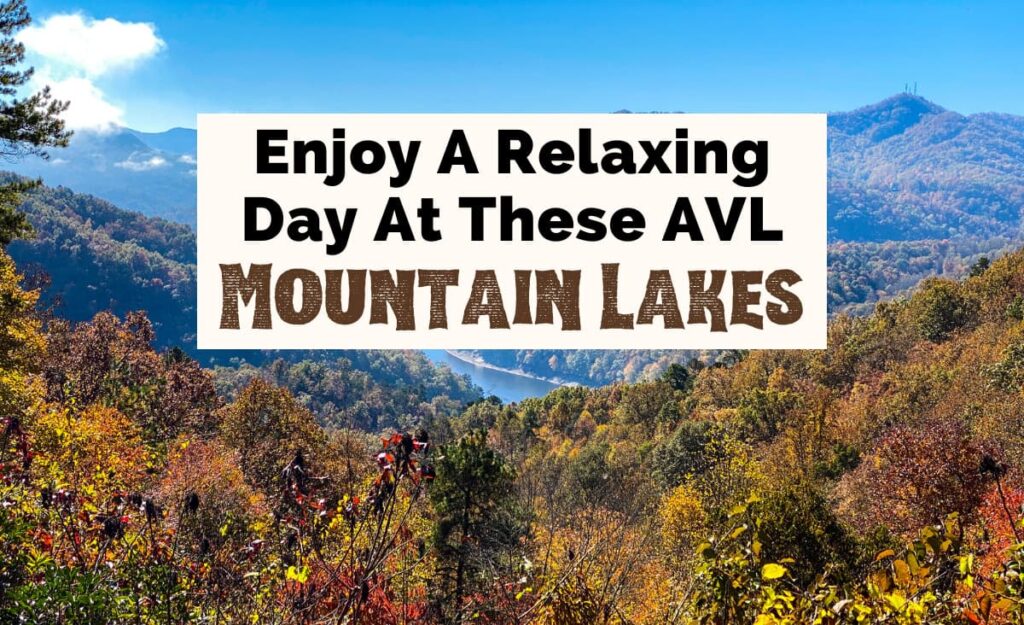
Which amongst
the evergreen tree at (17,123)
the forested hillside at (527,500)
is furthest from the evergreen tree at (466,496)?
the evergreen tree at (17,123)

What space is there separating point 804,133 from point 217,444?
94.1 ft

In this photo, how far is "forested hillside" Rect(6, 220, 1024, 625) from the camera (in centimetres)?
329

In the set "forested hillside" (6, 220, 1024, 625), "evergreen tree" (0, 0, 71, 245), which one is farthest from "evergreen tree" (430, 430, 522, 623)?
"evergreen tree" (0, 0, 71, 245)

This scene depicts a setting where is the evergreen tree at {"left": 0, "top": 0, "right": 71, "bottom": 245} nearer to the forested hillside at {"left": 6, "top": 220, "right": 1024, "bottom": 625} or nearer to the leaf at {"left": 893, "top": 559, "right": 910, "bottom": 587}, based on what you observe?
the forested hillside at {"left": 6, "top": 220, "right": 1024, "bottom": 625}

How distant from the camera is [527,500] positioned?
8055 millimetres

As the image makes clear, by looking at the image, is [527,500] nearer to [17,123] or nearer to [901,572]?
[901,572]

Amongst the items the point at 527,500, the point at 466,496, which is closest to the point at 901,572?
the point at 527,500

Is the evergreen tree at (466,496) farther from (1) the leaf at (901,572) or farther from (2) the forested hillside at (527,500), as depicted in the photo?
(1) the leaf at (901,572)

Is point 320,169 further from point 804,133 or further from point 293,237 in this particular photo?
point 804,133

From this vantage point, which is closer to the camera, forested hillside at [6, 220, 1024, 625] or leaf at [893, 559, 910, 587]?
leaf at [893, 559, 910, 587]

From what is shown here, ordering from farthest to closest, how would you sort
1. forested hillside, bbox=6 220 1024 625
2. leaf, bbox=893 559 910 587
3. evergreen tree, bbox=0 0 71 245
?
evergreen tree, bbox=0 0 71 245, forested hillside, bbox=6 220 1024 625, leaf, bbox=893 559 910 587

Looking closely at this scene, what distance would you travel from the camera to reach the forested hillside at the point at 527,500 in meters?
3.29

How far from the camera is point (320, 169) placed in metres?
12.2

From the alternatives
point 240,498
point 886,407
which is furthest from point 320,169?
point 886,407
